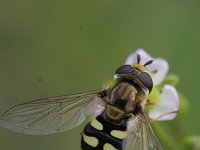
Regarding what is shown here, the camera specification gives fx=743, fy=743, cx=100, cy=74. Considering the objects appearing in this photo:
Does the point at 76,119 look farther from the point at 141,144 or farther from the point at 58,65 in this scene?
the point at 58,65

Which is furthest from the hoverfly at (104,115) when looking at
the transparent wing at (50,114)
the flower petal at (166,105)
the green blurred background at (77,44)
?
the green blurred background at (77,44)

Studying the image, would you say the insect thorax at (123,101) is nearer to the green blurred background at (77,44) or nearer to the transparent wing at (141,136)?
the transparent wing at (141,136)

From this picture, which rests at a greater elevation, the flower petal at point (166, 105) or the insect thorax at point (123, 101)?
the insect thorax at point (123, 101)

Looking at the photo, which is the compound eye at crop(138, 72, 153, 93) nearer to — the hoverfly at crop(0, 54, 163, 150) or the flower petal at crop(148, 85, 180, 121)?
the hoverfly at crop(0, 54, 163, 150)

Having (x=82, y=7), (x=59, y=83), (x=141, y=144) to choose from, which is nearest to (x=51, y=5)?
(x=82, y=7)

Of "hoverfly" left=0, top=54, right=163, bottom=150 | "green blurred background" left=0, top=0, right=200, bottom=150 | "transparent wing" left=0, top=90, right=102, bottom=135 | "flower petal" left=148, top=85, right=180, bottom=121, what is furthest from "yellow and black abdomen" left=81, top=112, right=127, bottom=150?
"green blurred background" left=0, top=0, right=200, bottom=150
